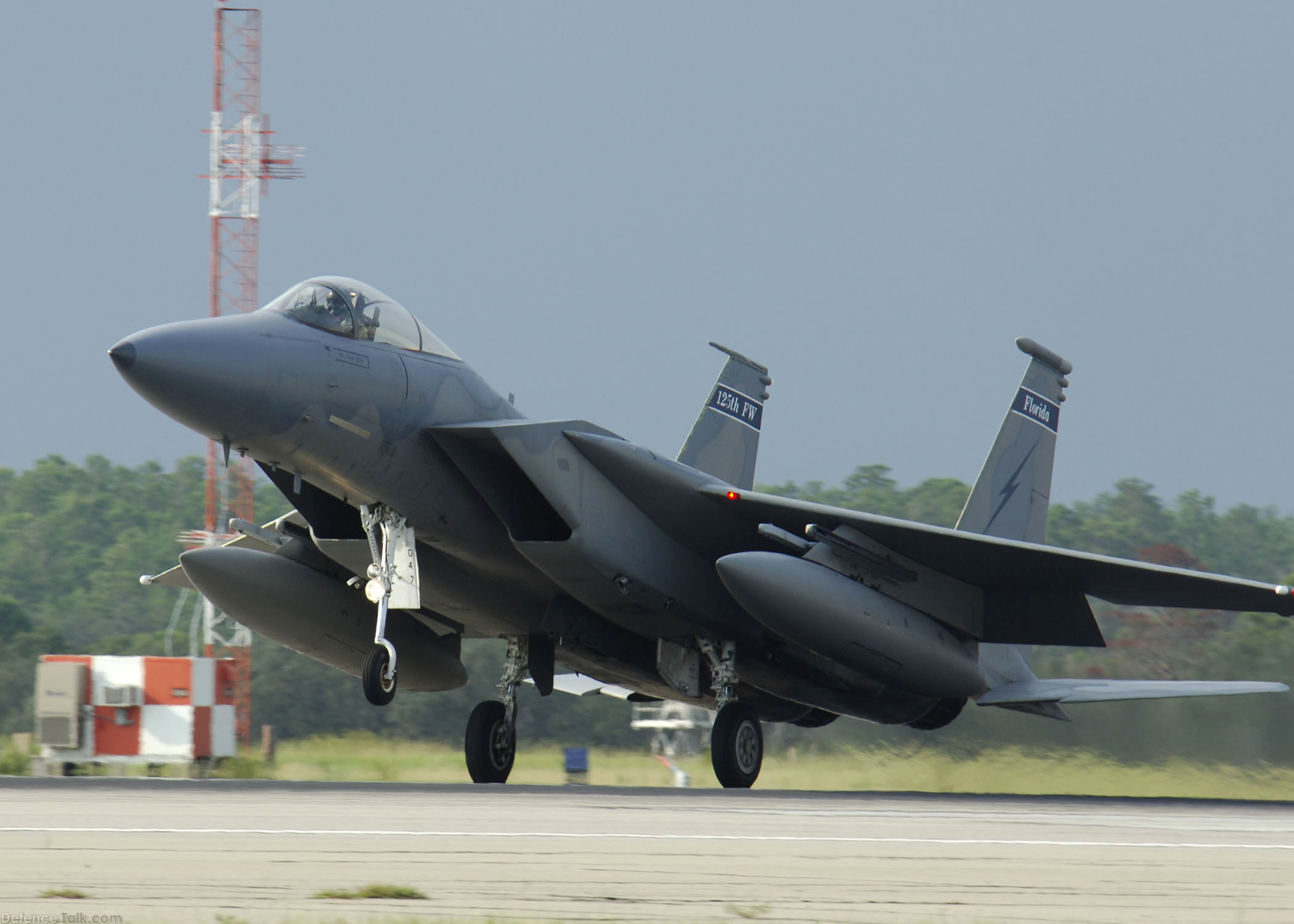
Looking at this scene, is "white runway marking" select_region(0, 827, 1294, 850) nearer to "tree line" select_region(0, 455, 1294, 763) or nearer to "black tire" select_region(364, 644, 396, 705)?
"black tire" select_region(364, 644, 396, 705)

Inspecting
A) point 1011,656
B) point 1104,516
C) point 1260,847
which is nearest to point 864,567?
point 1011,656

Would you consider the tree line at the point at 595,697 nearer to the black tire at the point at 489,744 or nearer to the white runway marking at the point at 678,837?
the black tire at the point at 489,744

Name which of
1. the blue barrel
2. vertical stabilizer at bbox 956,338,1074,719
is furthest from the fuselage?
the blue barrel

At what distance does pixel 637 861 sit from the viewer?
4.95 metres

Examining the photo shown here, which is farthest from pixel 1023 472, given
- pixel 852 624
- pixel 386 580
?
pixel 386 580

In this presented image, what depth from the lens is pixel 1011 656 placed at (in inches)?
489

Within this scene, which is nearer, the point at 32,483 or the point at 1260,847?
the point at 1260,847

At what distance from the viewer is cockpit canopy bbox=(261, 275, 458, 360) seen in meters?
9.04

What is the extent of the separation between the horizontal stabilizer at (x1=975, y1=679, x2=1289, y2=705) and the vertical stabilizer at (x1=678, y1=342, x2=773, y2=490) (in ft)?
10.2

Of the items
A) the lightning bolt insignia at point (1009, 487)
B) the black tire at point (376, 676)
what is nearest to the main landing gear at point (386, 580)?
the black tire at point (376, 676)

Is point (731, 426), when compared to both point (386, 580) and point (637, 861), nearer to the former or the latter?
point (386, 580)

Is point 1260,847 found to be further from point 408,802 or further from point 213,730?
point 213,730

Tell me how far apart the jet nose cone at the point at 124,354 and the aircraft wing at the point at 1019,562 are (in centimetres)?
408

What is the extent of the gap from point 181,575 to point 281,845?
9.06 meters
